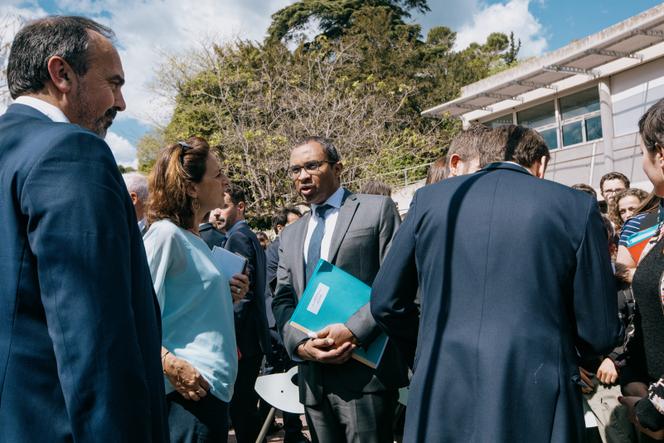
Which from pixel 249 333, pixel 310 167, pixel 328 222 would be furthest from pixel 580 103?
pixel 328 222

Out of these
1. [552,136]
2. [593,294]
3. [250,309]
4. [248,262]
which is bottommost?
[250,309]

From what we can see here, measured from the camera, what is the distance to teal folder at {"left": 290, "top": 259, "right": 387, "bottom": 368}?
3207mm

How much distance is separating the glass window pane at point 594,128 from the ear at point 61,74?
20.3 m

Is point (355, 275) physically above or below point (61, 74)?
below

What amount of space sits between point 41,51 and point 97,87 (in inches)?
6.8

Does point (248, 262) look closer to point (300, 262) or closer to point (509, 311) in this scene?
point (300, 262)

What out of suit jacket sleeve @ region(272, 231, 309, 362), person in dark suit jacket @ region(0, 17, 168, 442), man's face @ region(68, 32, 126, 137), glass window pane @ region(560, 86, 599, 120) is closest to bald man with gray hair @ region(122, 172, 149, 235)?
suit jacket sleeve @ region(272, 231, 309, 362)

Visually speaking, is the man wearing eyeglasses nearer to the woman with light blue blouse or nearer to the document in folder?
the document in folder

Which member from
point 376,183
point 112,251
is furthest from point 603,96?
point 112,251

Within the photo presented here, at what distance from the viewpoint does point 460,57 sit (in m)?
34.6

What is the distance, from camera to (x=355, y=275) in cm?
339

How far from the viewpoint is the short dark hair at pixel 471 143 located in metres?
2.69

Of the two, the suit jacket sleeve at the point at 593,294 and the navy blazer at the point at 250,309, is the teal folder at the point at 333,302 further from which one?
the navy blazer at the point at 250,309

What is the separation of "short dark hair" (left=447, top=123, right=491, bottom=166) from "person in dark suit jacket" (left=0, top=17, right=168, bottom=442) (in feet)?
5.51
